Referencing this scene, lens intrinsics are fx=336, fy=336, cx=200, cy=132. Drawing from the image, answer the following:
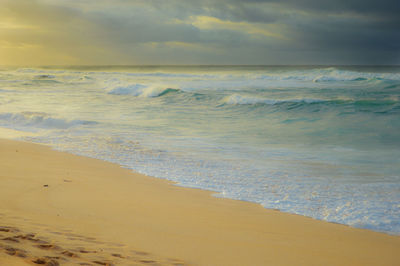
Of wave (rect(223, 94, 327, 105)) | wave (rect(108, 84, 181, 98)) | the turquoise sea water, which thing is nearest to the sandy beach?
the turquoise sea water

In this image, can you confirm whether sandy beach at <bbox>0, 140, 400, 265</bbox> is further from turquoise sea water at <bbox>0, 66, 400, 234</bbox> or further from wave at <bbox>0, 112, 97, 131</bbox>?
wave at <bbox>0, 112, 97, 131</bbox>

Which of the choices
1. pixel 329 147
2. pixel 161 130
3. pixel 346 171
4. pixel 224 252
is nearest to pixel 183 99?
pixel 161 130

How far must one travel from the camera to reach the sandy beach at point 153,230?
287 centimetres

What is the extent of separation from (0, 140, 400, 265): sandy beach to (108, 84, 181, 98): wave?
20.8 metres

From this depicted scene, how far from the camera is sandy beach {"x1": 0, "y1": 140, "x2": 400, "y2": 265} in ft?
9.41

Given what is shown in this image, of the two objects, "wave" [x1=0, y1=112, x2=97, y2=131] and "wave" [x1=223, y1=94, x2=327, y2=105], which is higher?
"wave" [x1=223, y1=94, x2=327, y2=105]

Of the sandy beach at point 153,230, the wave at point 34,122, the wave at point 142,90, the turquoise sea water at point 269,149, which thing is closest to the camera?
the sandy beach at point 153,230

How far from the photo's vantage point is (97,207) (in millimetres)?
4246

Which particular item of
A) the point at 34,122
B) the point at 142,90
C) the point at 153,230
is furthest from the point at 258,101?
the point at 153,230

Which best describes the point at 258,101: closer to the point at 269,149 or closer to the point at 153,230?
the point at 269,149

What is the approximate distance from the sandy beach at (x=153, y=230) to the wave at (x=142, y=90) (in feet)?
68.4

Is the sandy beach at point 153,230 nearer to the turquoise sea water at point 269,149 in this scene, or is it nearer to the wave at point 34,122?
the turquoise sea water at point 269,149

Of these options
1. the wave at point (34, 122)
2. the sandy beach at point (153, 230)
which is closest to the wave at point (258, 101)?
the wave at point (34, 122)

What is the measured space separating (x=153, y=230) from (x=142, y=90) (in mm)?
25466
